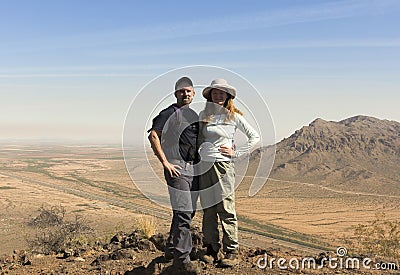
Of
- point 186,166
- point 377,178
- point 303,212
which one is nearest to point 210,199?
point 186,166

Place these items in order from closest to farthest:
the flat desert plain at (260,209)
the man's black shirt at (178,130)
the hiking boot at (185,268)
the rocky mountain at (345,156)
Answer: the man's black shirt at (178,130)
the hiking boot at (185,268)
the flat desert plain at (260,209)
the rocky mountain at (345,156)

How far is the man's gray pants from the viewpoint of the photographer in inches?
173

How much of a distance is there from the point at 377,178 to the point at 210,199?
60040 mm

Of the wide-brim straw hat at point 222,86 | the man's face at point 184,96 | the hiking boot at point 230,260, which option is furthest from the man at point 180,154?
the hiking boot at point 230,260

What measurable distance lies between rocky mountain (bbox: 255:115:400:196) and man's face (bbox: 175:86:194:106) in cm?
5178

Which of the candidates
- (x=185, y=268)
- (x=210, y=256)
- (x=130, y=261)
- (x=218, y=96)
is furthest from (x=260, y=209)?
(x=218, y=96)

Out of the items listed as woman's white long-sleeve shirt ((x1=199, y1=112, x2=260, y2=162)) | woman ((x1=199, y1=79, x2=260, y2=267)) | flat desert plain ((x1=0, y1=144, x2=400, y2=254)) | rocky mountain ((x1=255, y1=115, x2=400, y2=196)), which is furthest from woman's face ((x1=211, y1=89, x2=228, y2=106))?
rocky mountain ((x1=255, y1=115, x2=400, y2=196))

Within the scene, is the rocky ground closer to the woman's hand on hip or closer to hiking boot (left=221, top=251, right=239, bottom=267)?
hiking boot (left=221, top=251, right=239, bottom=267)

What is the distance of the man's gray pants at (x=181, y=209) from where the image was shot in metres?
4.39

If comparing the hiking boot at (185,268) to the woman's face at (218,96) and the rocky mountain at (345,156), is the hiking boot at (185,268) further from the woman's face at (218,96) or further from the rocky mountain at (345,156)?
the rocky mountain at (345,156)

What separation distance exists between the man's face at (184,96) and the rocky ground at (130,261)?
6.01 feet

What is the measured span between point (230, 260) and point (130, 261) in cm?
152

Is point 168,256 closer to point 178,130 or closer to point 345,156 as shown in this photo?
point 178,130

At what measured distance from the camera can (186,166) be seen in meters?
4.42
